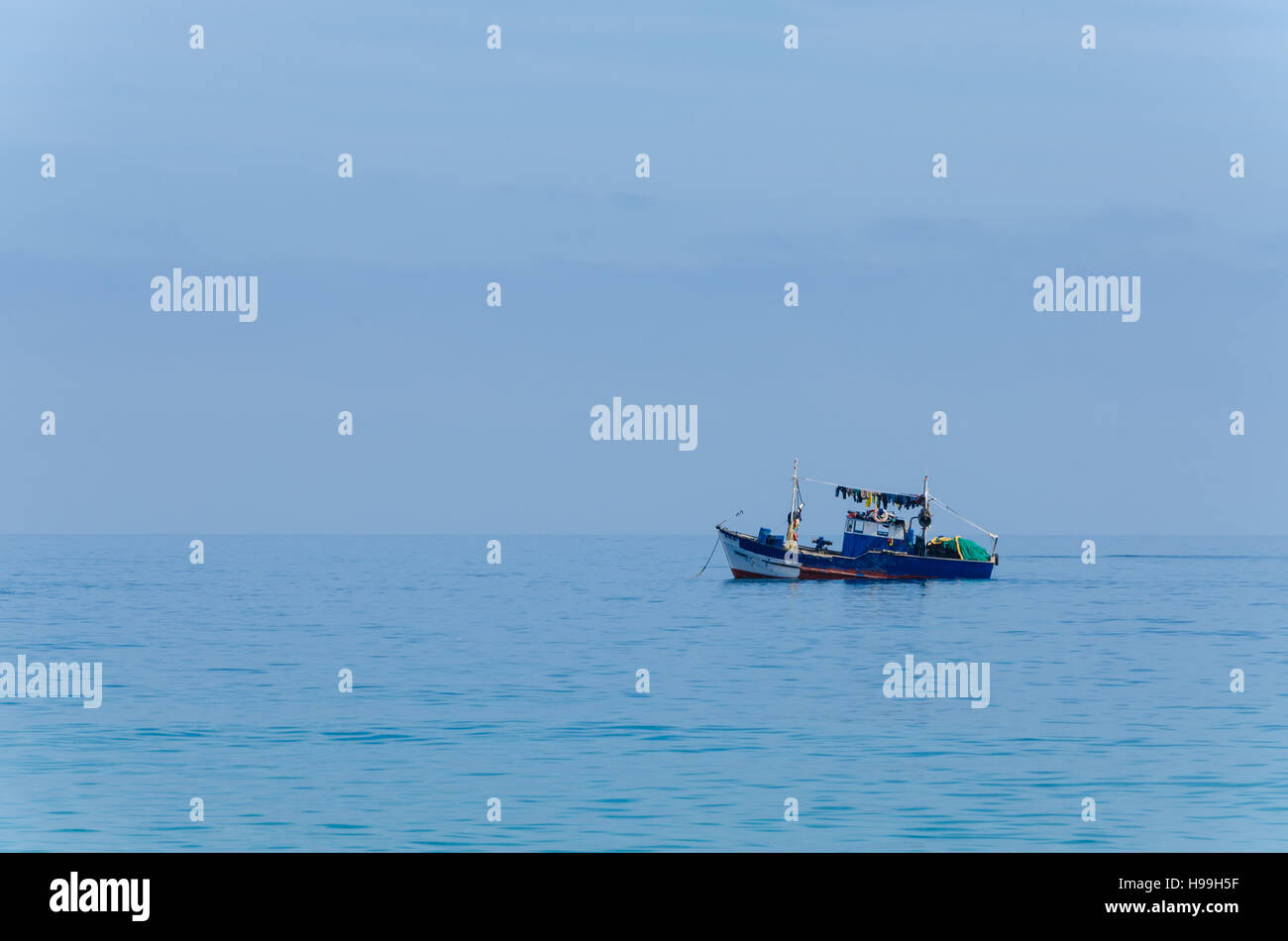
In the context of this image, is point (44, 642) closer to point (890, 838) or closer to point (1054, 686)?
point (1054, 686)

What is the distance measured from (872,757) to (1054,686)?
1739 centimetres

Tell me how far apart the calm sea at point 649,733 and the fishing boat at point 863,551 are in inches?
345

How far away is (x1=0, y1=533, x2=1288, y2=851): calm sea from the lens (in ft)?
89.9

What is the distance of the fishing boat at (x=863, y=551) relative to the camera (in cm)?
9313

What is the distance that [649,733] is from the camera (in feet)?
127

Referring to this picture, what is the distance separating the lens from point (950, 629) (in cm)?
7094

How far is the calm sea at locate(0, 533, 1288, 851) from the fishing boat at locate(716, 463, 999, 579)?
875 centimetres

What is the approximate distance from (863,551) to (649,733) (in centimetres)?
5750
